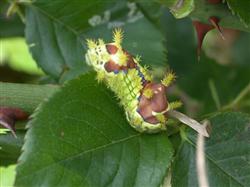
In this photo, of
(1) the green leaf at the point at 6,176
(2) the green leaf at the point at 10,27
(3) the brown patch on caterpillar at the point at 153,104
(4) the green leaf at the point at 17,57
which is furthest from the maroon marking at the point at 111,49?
(4) the green leaf at the point at 17,57

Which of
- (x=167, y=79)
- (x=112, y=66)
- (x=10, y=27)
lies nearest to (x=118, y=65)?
(x=112, y=66)

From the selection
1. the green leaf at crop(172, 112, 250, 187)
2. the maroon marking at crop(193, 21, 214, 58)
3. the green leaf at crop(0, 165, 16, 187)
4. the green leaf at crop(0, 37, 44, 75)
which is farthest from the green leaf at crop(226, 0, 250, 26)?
the green leaf at crop(0, 37, 44, 75)

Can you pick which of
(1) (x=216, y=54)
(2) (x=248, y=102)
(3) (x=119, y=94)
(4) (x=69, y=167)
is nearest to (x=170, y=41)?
(2) (x=248, y=102)

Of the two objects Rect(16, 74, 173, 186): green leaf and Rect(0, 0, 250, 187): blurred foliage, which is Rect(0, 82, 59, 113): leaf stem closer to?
Rect(0, 0, 250, 187): blurred foliage

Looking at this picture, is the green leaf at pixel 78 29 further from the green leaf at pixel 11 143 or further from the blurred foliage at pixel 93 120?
the green leaf at pixel 11 143

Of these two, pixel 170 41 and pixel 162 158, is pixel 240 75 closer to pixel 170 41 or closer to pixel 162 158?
pixel 170 41

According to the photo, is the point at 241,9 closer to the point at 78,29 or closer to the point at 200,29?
the point at 200,29
